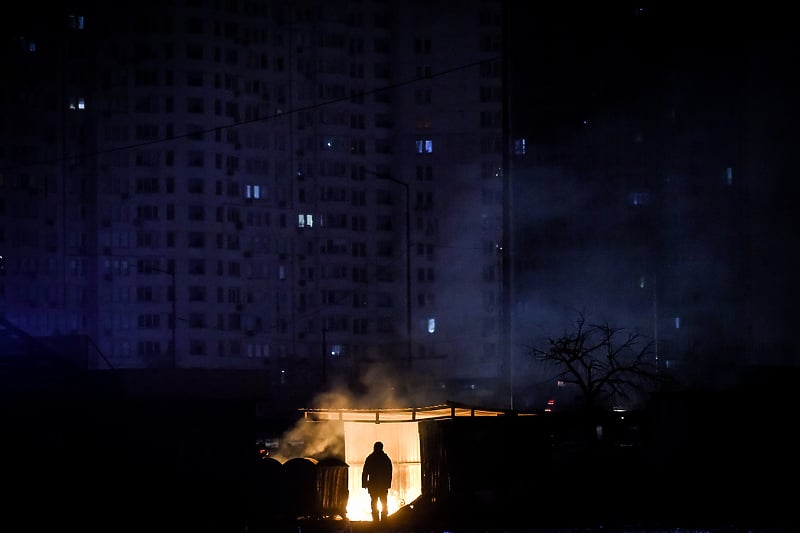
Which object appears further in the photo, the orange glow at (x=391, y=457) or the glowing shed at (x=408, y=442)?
the orange glow at (x=391, y=457)

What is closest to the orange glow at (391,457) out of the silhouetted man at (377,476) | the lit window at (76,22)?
the silhouetted man at (377,476)

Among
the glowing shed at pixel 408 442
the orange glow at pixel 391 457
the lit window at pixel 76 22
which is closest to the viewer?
the glowing shed at pixel 408 442

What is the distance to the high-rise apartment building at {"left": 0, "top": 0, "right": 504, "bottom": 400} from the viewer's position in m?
83.6

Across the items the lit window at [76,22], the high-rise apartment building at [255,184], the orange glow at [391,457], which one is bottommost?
the orange glow at [391,457]

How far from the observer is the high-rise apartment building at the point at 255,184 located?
8356cm

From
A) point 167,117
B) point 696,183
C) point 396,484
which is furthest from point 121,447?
point 167,117

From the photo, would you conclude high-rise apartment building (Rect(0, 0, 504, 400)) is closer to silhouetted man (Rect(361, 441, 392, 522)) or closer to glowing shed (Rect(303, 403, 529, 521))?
glowing shed (Rect(303, 403, 529, 521))

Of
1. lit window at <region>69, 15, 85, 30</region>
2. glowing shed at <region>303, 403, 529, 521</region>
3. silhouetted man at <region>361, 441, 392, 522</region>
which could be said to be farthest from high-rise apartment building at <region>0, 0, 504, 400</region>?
Answer: silhouetted man at <region>361, 441, 392, 522</region>

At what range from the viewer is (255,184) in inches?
3469

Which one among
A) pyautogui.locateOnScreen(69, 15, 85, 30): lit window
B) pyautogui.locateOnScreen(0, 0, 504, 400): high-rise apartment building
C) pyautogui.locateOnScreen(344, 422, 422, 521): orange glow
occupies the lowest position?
pyautogui.locateOnScreen(344, 422, 422, 521): orange glow

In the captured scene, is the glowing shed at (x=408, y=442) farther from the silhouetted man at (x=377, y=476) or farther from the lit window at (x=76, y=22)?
the lit window at (x=76, y=22)

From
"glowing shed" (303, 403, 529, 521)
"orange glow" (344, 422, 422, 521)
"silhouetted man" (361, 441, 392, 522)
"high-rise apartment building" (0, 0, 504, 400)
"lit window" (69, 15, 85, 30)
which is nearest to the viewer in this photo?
"silhouetted man" (361, 441, 392, 522)

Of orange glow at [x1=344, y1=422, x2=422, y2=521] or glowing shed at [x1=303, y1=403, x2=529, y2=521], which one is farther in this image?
orange glow at [x1=344, y1=422, x2=422, y2=521]

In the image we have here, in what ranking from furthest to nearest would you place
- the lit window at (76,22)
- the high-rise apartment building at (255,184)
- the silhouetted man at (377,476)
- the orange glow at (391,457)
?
1. the lit window at (76,22)
2. the high-rise apartment building at (255,184)
3. the orange glow at (391,457)
4. the silhouetted man at (377,476)
